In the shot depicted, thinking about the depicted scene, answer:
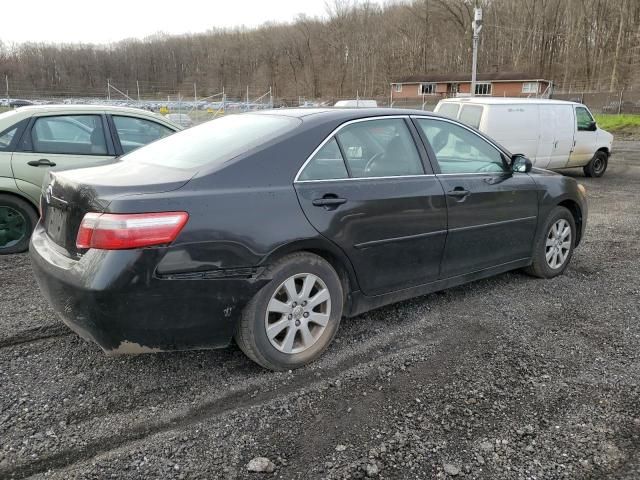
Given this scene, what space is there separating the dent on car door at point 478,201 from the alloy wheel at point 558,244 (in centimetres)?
35

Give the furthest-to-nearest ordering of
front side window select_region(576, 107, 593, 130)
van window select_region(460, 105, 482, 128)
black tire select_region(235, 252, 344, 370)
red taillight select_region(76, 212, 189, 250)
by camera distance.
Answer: front side window select_region(576, 107, 593, 130) < van window select_region(460, 105, 482, 128) < black tire select_region(235, 252, 344, 370) < red taillight select_region(76, 212, 189, 250)

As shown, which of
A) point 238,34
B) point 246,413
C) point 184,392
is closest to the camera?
point 246,413

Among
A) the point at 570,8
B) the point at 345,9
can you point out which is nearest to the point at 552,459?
the point at 570,8

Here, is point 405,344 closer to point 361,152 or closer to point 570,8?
point 361,152

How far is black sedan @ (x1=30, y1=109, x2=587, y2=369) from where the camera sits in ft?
8.35

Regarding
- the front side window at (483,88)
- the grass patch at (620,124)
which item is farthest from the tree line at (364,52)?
the grass patch at (620,124)

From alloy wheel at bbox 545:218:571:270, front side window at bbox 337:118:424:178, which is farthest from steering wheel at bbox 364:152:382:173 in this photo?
alloy wheel at bbox 545:218:571:270

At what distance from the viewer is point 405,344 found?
3480 millimetres

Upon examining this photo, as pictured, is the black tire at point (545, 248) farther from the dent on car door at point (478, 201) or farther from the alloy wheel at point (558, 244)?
the dent on car door at point (478, 201)

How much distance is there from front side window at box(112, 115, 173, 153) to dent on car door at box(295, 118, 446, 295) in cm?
346

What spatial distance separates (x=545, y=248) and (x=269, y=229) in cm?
306

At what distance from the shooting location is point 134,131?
602 centimetres

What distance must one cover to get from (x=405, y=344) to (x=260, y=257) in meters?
1.31

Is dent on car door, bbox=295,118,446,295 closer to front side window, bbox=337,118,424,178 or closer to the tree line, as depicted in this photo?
front side window, bbox=337,118,424,178
